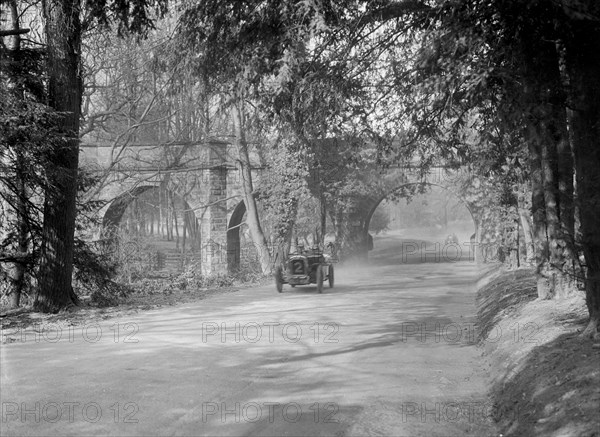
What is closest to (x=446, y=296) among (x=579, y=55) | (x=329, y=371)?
(x=329, y=371)

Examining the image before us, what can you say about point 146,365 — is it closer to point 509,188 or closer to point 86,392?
point 86,392

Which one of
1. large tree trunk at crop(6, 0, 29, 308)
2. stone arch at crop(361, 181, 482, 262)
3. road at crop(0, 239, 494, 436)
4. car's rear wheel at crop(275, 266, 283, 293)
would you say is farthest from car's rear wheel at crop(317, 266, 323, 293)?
stone arch at crop(361, 181, 482, 262)

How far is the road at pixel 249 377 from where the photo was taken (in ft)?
17.6

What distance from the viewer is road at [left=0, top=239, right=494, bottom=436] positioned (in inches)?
211

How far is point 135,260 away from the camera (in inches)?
806

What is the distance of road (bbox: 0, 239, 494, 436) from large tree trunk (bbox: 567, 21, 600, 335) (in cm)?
184

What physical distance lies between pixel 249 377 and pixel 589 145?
454 cm

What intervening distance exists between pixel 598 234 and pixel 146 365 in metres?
5.43

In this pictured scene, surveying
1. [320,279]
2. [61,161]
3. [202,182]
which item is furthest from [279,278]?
[202,182]

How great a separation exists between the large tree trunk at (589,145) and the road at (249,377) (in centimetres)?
184
